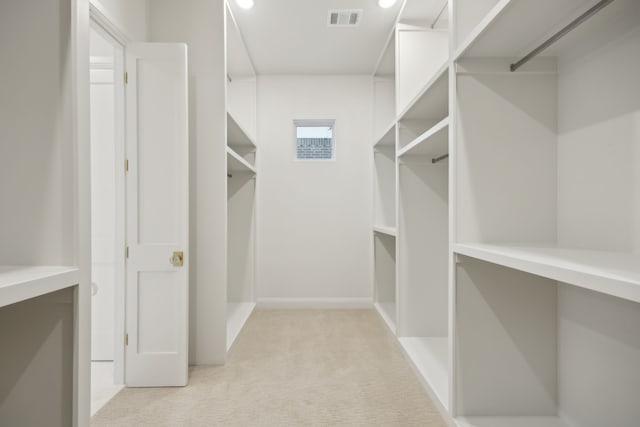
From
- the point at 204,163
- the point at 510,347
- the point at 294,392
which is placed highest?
the point at 204,163

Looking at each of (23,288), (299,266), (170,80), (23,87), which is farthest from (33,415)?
(299,266)

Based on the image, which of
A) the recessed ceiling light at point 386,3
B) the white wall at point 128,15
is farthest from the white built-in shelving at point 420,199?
the white wall at point 128,15

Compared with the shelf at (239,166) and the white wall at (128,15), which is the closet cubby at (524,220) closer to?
the white wall at (128,15)

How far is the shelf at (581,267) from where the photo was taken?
2.73ft

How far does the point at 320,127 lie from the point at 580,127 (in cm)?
332

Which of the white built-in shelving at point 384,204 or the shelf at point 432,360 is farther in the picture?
the white built-in shelving at point 384,204

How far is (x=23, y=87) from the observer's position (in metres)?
0.87

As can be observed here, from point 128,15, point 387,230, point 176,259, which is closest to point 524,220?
point 387,230

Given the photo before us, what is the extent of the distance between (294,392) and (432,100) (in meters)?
2.03

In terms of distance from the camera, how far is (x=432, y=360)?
2611mm

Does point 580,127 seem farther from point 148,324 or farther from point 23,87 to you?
point 148,324

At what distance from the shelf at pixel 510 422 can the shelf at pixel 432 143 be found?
4.61 ft

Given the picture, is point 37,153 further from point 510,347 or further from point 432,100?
point 432,100

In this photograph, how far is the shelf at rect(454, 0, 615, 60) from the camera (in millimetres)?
1357
